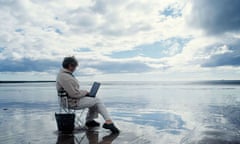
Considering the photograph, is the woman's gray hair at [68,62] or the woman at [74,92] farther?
the woman's gray hair at [68,62]

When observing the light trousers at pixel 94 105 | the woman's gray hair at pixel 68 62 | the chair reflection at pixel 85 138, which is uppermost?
the woman's gray hair at pixel 68 62

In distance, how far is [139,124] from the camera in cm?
793

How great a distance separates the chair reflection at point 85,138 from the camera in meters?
5.58

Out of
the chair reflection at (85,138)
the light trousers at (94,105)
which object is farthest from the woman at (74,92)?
the chair reflection at (85,138)

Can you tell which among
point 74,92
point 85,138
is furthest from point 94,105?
point 85,138

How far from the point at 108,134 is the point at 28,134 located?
1.92m

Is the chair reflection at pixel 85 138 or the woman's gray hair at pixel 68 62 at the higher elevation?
the woman's gray hair at pixel 68 62

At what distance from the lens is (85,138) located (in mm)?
5926

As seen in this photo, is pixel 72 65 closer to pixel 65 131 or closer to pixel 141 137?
pixel 65 131

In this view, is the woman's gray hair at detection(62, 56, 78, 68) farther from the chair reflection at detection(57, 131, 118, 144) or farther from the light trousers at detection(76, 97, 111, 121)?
the chair reflection at detection(57, 131, 118, 144)

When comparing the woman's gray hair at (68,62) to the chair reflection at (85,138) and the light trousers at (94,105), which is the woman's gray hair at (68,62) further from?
the chair reflection at (85,138)

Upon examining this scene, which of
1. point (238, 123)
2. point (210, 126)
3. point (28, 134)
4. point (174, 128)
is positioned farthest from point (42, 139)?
point (238, 123)

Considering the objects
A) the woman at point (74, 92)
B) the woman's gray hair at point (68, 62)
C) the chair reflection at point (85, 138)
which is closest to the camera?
the chair reflection at point (85, 138)

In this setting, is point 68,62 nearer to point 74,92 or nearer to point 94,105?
point 74,92
